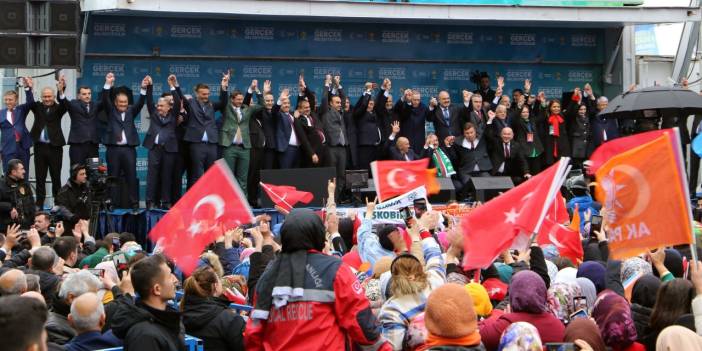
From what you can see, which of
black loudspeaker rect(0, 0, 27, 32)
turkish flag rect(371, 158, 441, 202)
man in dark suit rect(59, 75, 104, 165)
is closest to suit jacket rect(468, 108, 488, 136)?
man in dark suit rect(59, 75, 104, 165)

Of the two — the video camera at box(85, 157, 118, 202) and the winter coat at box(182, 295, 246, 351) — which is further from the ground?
the video camera at box(85, 157, 118, 202)

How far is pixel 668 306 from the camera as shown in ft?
23.6

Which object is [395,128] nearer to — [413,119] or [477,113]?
[413,119]

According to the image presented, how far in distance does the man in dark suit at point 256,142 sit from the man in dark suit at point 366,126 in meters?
1.91

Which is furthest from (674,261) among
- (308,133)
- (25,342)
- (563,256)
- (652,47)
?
(652,47)

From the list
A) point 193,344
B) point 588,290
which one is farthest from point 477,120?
point 193,344

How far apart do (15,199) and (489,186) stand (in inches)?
323

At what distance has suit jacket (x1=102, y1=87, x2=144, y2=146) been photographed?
61.9ft

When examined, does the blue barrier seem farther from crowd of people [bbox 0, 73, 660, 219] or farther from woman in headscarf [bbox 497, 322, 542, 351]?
crowd of people [bbox 0, 73, 660, 219]

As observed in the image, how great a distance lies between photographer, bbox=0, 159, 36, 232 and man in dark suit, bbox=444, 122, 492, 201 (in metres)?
7.89

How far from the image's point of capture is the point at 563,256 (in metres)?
11.0

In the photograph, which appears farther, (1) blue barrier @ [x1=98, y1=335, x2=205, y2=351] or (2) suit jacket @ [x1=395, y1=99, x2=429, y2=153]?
(2) suit jacket @ [x1=395, y1=99, x2=429, y2=153]

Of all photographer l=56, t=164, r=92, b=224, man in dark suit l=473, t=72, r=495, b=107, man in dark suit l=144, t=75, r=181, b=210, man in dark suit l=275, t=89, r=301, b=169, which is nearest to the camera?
photographer l=56, t=164, r=92, b=224

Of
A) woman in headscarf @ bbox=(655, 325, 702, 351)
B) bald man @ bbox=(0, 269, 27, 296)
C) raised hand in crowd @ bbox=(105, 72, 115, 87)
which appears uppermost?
raised hand in crowd @ bbox=(105, 72, 115, 87)
